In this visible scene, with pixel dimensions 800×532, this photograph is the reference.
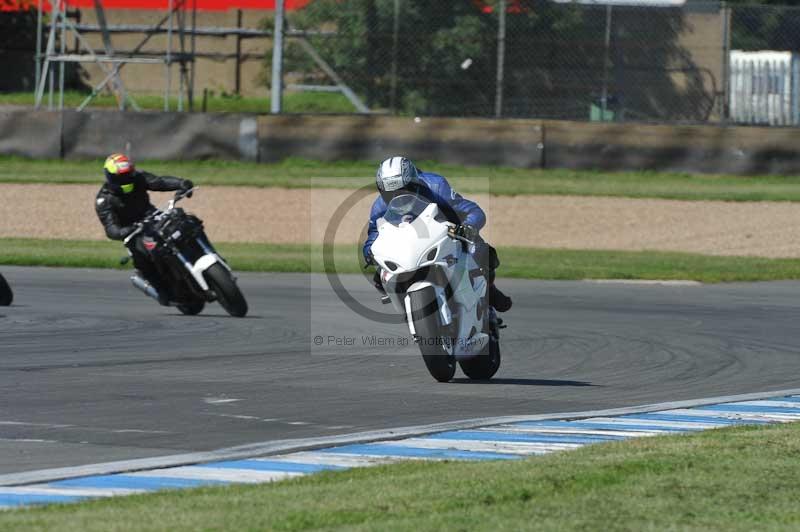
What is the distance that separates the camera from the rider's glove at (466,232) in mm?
10500

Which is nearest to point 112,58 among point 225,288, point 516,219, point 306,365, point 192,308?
point 516,219

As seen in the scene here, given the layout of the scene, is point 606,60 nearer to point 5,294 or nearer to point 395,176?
point 5,294

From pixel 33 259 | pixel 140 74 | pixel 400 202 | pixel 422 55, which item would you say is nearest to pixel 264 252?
pixel 33 259

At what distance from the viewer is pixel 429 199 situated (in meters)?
10.8

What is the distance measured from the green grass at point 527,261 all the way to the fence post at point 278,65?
5.81m

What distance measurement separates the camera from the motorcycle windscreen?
1053 cm

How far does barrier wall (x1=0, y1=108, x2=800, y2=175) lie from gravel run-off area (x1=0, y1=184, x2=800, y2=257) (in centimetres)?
165

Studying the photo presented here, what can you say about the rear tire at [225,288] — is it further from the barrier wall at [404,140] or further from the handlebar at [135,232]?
the barrier wall at [404,140]

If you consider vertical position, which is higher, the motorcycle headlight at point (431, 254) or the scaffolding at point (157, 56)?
the scaffolding at point (157, 56)

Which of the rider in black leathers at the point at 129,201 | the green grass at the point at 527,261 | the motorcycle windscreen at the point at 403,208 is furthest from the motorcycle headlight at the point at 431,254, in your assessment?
the green grass at the point at 527,261

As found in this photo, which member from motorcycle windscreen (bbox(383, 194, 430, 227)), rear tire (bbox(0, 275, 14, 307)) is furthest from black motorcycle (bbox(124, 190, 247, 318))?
motorcycle windscreen (bbox(383, 194, 430, 227))

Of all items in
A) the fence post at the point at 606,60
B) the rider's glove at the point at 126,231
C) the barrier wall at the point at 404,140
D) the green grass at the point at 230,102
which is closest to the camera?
the rider's glove at the point at 126,231

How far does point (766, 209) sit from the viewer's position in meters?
26.1

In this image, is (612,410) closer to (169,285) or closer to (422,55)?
(169,285)
